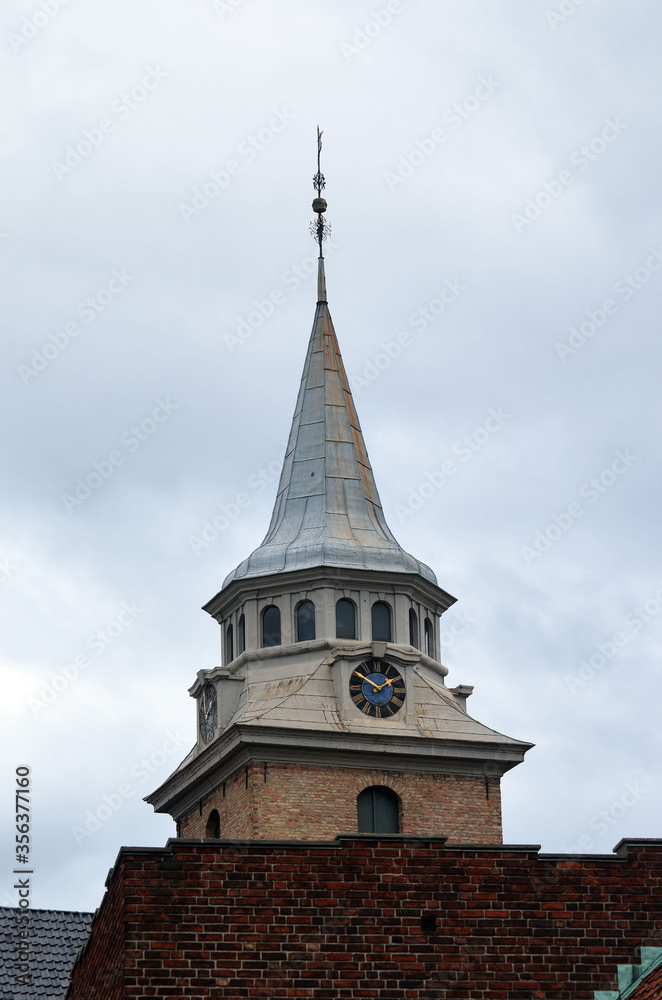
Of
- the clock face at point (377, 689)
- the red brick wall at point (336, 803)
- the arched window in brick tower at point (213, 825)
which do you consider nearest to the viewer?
the red brick wall at point (336, 803)

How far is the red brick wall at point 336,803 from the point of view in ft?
200

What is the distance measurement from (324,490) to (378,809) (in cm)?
1310

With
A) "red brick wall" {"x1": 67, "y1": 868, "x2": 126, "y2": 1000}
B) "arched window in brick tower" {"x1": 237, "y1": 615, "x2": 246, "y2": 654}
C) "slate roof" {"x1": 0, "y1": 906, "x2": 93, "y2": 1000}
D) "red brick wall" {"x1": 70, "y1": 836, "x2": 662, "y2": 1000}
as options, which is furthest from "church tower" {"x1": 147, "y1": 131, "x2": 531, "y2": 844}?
"red brick wall" {"x1": 70, "y1": 836, "x2": 662, "y2": 1000}

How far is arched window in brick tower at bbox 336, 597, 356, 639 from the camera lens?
66438 millimetres

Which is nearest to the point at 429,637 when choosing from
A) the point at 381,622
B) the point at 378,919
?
the point at 381,622

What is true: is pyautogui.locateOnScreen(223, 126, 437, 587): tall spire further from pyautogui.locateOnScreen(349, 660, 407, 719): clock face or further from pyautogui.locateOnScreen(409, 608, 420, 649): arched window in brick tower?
pyautogui.locateOnScreen(349, 660, 407, 719): clock face

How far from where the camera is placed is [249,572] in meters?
67.9

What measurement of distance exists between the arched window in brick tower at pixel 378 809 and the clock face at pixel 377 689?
8.21ft

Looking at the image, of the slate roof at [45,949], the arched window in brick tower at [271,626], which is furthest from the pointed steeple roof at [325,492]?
the slate roof at [45,949]

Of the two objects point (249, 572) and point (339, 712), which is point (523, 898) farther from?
point (249, 572)

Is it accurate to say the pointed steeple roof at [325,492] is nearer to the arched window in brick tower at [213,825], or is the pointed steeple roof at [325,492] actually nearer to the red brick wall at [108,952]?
the arched window in brick tower at [213,825]

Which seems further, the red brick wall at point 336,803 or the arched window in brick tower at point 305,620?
the arched window in brick tower at point 305,620

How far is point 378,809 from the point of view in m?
62.2

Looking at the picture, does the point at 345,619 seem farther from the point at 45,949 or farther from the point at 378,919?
the point at 378,919
